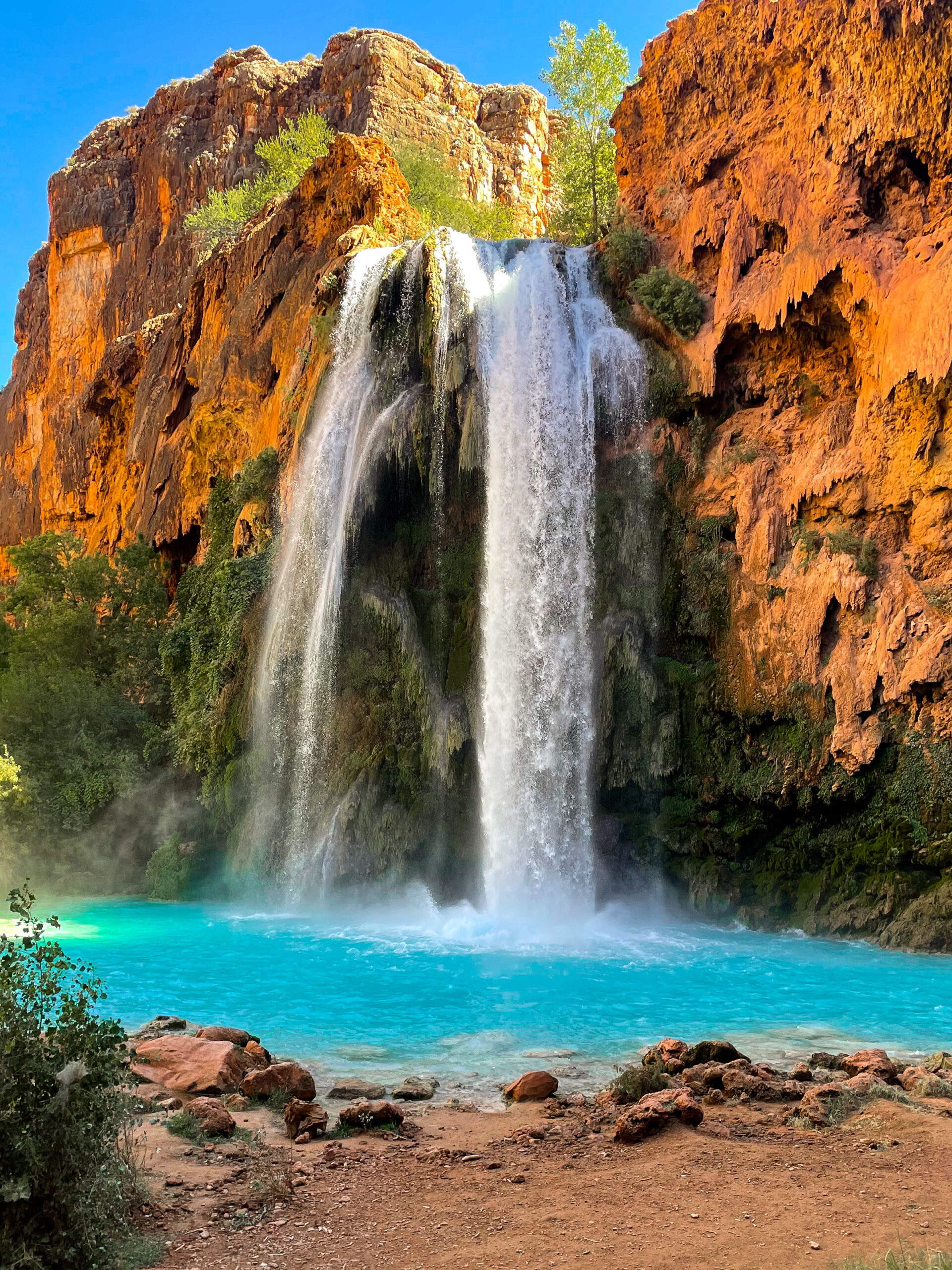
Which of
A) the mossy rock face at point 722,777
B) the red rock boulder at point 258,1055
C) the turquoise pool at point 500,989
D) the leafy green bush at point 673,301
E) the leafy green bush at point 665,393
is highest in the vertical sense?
the leafy green bush at point 673,301

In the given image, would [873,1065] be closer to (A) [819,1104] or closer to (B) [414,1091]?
(A) [819,1104]

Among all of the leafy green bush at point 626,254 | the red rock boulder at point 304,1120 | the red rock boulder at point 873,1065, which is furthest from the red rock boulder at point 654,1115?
the leafy green bush at point 626,254

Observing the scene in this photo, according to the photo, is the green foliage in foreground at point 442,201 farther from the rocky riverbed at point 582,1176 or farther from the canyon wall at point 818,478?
the rocky riverbed at point 582,1176

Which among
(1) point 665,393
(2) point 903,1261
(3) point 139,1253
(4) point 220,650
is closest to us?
(2) point 903,1261

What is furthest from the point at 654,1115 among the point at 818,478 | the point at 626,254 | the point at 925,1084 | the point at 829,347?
the point at 626,254

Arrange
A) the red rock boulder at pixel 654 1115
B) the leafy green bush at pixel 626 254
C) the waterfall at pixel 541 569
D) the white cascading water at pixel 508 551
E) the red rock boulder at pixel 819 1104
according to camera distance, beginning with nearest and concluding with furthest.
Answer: the red rock boulder at pixel 654 1115, the red rock boulder at pixel 819 1104, the waterfall at pixel 541 569, the white cascading water at pixel 508 551, the leafy green bush at pixel 626 254

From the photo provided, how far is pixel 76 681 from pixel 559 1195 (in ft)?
79.5

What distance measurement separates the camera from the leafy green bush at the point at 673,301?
2188 centimetres

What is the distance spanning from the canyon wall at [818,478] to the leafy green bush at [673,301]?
0.24 m

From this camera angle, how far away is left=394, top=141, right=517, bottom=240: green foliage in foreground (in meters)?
40.8

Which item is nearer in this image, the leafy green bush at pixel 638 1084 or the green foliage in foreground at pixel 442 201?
the leafy green bush at pixel 638 1084

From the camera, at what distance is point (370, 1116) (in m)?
7.04

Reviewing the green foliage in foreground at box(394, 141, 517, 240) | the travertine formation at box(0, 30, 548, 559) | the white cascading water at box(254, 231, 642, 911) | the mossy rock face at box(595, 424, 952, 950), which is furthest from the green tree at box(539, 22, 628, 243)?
the mossy rock face at box(595, 424, 952, 950)

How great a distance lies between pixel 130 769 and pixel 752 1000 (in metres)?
18.5
